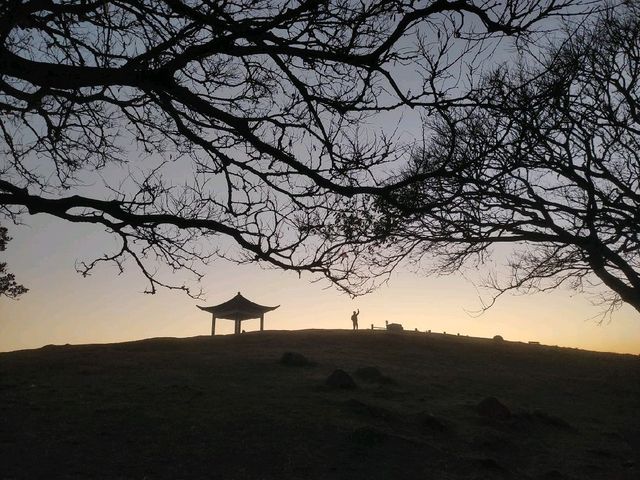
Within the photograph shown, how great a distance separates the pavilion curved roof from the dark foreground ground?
53.0 feet

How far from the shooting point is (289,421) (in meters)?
9.29

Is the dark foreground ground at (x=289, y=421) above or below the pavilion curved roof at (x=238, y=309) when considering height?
below

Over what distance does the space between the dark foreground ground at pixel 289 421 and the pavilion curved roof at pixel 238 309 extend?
16.1m

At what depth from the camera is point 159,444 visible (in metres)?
7.96

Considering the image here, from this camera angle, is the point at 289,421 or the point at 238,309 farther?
the point at 238,309

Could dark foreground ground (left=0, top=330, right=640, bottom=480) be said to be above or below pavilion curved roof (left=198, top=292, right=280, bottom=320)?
below

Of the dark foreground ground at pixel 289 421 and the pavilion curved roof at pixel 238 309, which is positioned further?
the pavilion curved roof at pixel 238 309

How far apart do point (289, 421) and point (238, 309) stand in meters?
25.7

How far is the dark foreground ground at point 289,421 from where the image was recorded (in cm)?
755

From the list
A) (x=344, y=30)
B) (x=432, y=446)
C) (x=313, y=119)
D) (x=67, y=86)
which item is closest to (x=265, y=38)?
(x=344, y=30)

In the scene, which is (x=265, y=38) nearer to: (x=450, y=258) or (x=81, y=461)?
(x=81, y=461)

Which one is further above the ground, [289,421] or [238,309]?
[238,309]

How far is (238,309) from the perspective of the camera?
34.6 metres

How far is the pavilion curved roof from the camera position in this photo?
34.6m
